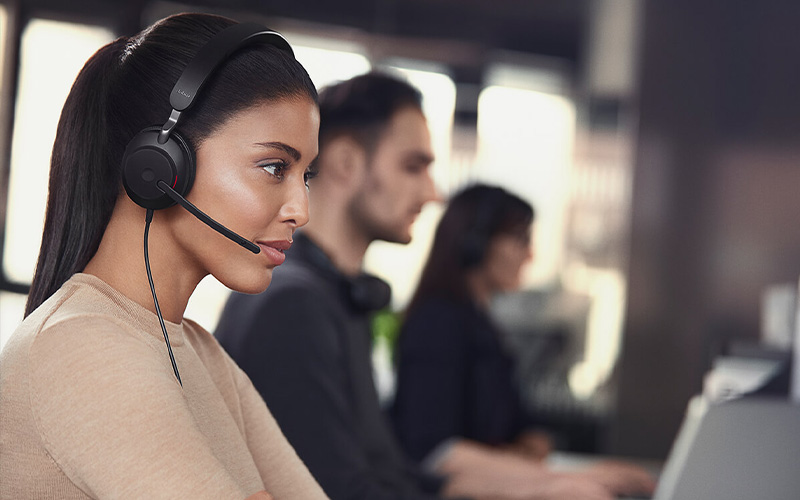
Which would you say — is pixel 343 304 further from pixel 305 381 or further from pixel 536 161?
pixel 536 161

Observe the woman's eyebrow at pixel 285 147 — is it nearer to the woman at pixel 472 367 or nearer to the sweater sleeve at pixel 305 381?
the sweater sleeve at pixel 305 381

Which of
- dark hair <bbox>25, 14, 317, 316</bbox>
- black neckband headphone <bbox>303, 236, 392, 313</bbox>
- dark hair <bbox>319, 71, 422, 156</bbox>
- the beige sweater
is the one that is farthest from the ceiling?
the beige sweater

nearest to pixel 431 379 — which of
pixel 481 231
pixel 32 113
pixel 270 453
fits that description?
pixel 481 231

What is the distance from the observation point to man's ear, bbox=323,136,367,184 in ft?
5.41

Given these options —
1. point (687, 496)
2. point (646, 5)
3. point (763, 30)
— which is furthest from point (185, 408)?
point (646, 5)

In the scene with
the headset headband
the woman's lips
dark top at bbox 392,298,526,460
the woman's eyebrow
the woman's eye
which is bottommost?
dark top at bbox 392,298,526,460

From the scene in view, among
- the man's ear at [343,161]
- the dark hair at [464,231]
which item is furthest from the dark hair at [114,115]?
the dark hair at [464,231]

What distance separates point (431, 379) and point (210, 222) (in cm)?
143

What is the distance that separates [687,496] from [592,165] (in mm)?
3376

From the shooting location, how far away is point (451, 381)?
7.15ft

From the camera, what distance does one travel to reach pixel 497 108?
4.43m

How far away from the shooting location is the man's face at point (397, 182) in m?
1.65

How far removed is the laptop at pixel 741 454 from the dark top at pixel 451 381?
0.97m

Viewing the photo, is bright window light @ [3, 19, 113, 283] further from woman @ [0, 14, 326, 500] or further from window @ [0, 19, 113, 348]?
woman @ [0, 14, 326, 500]
